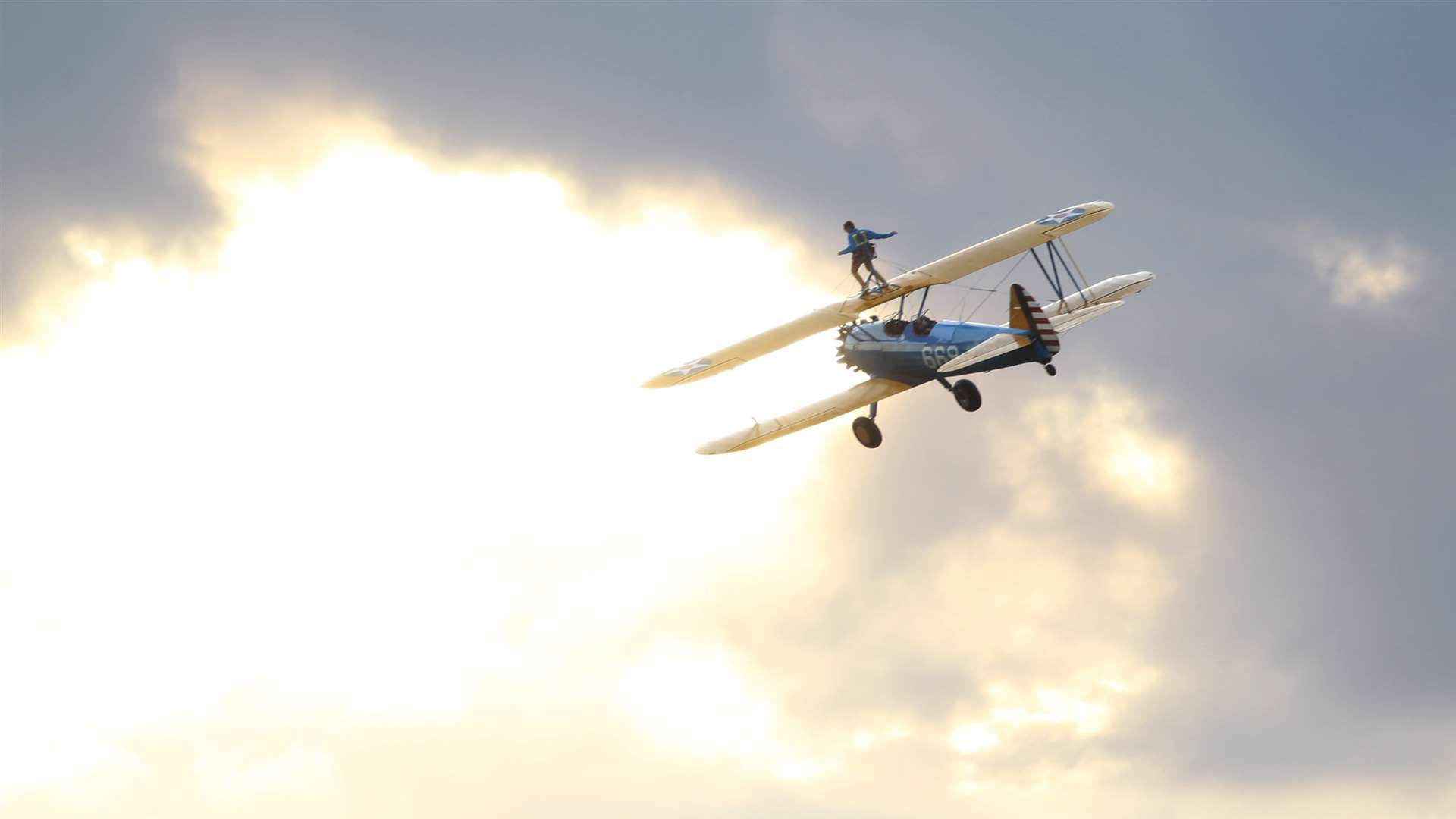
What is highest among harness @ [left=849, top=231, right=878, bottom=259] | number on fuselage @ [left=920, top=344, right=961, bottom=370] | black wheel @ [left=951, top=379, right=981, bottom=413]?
harness @ [left=849, top=231, right=878, bottom=259]

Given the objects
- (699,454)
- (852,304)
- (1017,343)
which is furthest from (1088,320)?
(699,454)

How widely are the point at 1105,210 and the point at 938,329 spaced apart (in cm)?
721

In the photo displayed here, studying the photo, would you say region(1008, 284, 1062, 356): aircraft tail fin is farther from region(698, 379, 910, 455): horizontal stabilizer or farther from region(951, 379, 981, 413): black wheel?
region(698, 379, 910, 455): horizontal stabilizer

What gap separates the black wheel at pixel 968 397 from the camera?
182 feet

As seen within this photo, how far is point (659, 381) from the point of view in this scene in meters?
61.3

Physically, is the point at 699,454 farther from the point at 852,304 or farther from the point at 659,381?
the point at 852,304

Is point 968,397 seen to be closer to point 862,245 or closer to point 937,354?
point 937,354

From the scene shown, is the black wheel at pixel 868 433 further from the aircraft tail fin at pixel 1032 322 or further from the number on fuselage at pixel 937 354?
the aircraft tail fin at pixel 1032 322

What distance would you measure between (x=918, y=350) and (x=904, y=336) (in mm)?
904

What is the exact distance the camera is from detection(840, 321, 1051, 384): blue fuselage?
2121 inches

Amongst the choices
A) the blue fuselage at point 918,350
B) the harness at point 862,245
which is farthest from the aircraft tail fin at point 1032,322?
the harness at point 862,245

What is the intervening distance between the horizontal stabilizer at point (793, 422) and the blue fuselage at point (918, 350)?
3.38 feet

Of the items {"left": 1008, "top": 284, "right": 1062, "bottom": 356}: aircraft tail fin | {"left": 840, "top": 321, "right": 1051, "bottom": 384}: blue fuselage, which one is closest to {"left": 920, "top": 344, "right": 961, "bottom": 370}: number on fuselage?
{"left": 840, "top": 321, "right": 1051, "bottom": 384}: blue fuselage

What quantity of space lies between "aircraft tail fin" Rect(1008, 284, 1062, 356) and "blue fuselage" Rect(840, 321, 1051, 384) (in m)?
0.22
